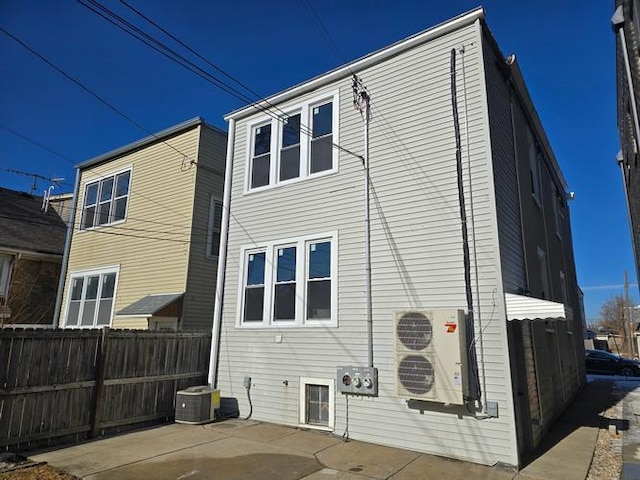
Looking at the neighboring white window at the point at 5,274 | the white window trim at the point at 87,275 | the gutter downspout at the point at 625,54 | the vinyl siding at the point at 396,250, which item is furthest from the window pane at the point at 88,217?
the gutter downspout at the point at 625,54

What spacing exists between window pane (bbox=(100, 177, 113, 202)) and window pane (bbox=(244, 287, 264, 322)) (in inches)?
298

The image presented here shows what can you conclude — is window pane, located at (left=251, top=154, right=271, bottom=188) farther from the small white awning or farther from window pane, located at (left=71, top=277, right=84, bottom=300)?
window pane, located at (left=71, top=277, right=84, bottom=300)

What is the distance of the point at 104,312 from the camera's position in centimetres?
1239

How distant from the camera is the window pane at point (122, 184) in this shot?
13.1m

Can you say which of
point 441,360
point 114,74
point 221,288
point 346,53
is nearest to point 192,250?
point 221,288

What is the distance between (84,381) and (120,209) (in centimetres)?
730

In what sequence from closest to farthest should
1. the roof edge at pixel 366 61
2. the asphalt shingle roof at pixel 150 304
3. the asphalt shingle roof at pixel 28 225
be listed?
the roof edge at pixel 366 61 < the asphalt shingle roof at pixel 150 304 < the asphalt shingle roof at pixel 28 225

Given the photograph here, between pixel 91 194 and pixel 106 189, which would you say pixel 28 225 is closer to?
pixel 91 194

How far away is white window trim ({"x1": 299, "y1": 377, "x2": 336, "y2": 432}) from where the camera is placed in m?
7.13

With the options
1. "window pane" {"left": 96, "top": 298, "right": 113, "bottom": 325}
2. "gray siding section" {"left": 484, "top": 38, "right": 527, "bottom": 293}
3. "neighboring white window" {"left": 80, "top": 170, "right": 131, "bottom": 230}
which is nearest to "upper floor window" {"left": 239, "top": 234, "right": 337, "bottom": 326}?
"gray siding section" {"left": 484, "top": 38, "right": 527, "bottom": 293}

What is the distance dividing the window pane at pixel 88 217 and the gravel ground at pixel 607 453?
14.5 metres

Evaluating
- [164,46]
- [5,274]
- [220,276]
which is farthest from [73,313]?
[164,46]

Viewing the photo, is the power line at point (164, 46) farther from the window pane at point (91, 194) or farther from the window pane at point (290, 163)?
the window pane at point (91, 194)

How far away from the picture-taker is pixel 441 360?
590 centimetres
